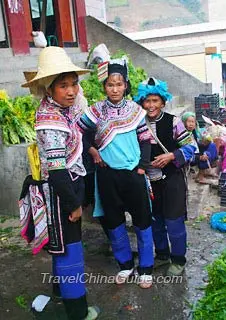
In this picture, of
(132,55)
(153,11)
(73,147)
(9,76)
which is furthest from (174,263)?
(153,11)

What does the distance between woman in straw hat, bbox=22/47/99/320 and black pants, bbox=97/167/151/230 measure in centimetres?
49

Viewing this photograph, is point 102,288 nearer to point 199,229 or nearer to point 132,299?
point 132,299

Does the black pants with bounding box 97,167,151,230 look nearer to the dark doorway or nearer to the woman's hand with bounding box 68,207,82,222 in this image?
the woman's hand with bounding box 68,207,82,222

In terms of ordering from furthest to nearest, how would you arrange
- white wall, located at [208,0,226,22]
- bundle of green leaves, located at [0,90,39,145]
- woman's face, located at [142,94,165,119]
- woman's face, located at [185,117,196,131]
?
1. white wall, located at [208,0,226,22]
2. woman's face, located at [185,117,196,131]
3. bundle of green leaves, located at [0,90,39,145]
4. woman's face, located at [142,94,165,119]

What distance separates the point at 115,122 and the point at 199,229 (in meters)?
2.20

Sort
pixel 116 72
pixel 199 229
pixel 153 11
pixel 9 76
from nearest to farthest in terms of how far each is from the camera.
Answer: pixel 116 72 → pixel 199 229 → pixel 9 76 → pixel 153 11

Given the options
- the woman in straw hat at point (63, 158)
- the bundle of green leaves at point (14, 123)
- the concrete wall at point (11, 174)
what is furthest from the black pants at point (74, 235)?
the bundle of green leaves at point (14, 123)

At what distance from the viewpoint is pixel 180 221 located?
3623mm

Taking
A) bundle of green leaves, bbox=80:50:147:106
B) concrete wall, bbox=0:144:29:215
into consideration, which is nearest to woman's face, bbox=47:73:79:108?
concrete wall, bbox=0:144:29:215

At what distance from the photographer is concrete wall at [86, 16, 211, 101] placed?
10430 mm

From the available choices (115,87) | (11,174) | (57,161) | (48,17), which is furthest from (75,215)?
(48,17)

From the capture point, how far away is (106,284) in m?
3.60

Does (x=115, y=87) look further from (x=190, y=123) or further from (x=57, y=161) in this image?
(x=190, y=123)

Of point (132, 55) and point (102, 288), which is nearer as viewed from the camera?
point (102, 288)
